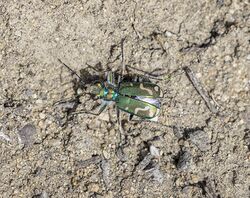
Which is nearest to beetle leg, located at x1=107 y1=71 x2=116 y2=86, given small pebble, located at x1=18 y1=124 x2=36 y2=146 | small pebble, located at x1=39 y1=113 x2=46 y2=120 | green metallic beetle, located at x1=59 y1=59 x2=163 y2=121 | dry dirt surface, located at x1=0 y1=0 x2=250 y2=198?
green metallic beetle, located at x1=59 y1=59 x2=163 y2=121

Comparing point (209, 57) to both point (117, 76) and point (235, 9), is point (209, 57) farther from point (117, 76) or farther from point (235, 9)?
point (117, 76)

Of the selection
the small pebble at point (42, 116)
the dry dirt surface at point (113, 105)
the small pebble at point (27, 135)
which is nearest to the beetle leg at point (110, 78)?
the dry dirt surface at point (113, 105)

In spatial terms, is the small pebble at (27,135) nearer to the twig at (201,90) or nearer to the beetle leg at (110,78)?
the beetle leg at (110,78)

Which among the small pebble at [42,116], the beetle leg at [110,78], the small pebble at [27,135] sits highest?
the beetle leg at [110,78]

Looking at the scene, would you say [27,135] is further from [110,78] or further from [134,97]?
[134,97]

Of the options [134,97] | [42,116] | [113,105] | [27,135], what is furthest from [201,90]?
[27,135]

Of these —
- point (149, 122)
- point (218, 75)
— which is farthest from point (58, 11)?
point (218, 75)
